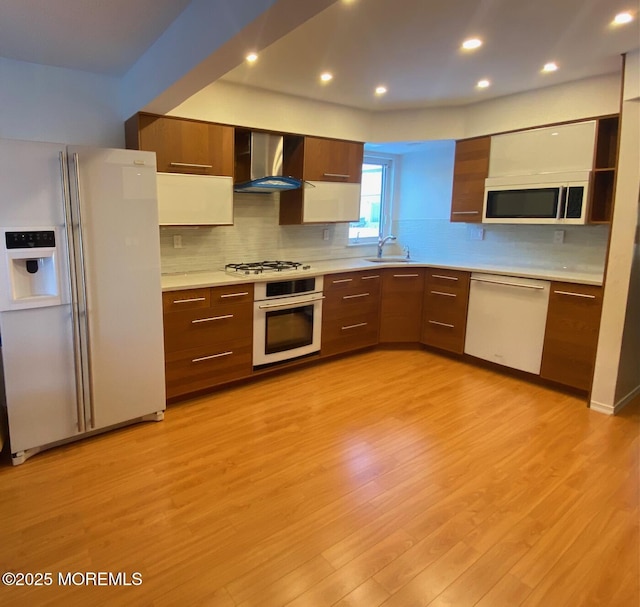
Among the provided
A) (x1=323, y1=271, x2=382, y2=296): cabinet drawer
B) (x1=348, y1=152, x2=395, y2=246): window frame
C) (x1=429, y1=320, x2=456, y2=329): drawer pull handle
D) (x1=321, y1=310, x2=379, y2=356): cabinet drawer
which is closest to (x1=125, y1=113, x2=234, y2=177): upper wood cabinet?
(x1=323, y1=271, x2=382, y2=296): cabinet drawer

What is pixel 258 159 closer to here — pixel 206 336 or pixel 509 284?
pixel 206 336

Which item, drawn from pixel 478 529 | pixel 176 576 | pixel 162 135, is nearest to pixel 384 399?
pixel 478 529

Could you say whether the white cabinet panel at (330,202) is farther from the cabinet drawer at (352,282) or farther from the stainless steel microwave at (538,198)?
the stainless steel microwave at (538,198)

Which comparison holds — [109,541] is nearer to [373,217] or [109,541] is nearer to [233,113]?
[233,113]

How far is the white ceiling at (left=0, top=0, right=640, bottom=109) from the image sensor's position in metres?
2.04

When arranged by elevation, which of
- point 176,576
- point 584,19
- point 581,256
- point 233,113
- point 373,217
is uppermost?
point 584,19

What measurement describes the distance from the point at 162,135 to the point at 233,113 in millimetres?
638

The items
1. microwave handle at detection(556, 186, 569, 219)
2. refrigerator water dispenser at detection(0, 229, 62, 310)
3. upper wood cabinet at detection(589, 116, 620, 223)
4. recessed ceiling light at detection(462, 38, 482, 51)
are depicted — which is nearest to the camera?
refrigerator water dispenser at detection(0, 229, 62, 310)

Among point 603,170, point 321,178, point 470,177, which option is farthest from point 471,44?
point 321,178

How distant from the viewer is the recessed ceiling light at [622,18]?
Result: 214 centimetres

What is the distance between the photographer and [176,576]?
1.63 metres

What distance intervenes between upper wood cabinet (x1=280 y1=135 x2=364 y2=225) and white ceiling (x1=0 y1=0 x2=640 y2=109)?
56 centimetres

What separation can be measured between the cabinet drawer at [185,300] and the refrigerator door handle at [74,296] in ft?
1.85

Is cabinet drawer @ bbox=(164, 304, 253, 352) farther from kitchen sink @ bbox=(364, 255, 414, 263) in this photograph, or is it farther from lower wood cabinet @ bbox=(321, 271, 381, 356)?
kitchen sink @ bbox=(364, 255, 414, 263)
